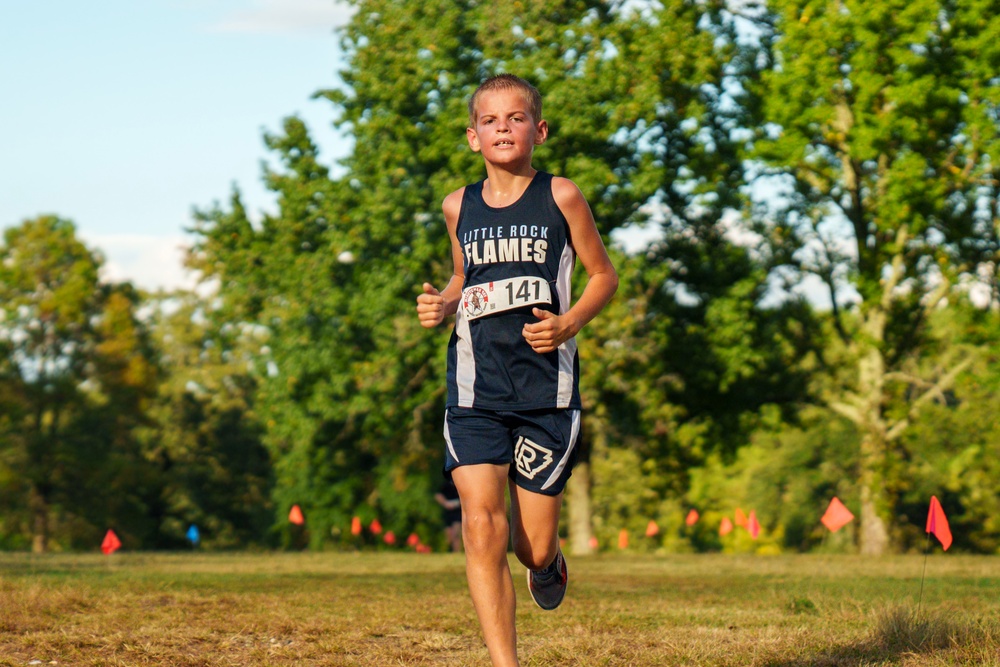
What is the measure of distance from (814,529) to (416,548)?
16.8m

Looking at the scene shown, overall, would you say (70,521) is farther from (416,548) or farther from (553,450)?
(553,450)

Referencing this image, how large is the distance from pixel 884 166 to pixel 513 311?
2412 cm

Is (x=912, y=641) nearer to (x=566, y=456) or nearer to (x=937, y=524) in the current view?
(x=937, y=524)

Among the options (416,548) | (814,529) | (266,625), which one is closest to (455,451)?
(266,625)

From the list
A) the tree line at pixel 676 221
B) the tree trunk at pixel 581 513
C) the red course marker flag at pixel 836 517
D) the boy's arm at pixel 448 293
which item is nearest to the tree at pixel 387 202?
the tree line at pixel 676 221

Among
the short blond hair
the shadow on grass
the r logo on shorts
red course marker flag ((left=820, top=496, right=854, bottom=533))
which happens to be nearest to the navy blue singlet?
the r logo on shorts

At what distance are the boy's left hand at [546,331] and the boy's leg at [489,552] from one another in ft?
1.66

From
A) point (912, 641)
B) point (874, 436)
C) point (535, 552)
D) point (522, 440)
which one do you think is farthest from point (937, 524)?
point (874, 436)

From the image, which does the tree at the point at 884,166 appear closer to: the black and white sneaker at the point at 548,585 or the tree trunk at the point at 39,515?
the black and white sneaker at the point at 548,585

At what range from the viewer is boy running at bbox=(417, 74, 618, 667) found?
4844mm

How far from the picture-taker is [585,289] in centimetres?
485

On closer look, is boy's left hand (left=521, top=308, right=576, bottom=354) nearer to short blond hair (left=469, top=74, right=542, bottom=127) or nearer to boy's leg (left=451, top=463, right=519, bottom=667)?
boy's leg (left=451, top=463, right=519, bottom=667)

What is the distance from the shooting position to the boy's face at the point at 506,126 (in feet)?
16.5

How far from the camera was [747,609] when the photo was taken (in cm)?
873
